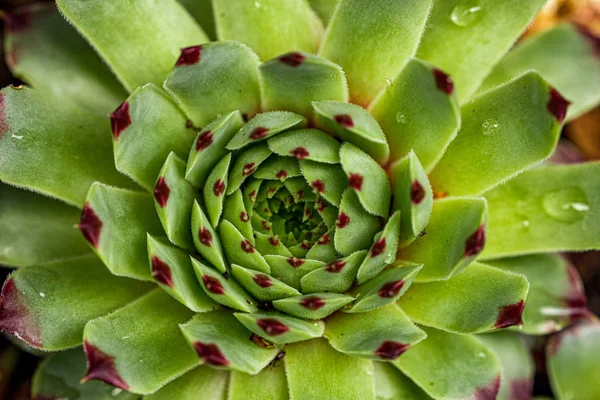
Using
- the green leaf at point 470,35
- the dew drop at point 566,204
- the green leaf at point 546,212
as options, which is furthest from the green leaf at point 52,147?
the dew drop at point 566,204

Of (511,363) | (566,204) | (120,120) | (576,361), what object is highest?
(120,120)

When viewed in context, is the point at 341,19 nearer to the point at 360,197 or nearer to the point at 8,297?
the point at 360,197

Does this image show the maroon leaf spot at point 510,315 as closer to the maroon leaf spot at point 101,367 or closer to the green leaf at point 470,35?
the green leaf at point 470,35

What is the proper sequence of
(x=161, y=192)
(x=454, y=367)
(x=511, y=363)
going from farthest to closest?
(x=511, y=363)
(x=454, y=367)
(x=161, y=192)

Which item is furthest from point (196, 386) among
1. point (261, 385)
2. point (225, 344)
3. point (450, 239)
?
point (450, 239)

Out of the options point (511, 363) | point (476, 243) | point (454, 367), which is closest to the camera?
point (476, 243)

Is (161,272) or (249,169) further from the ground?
(249,169)

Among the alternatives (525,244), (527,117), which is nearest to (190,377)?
(525,244)

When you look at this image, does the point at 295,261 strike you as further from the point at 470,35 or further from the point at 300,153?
the point at 470,35
